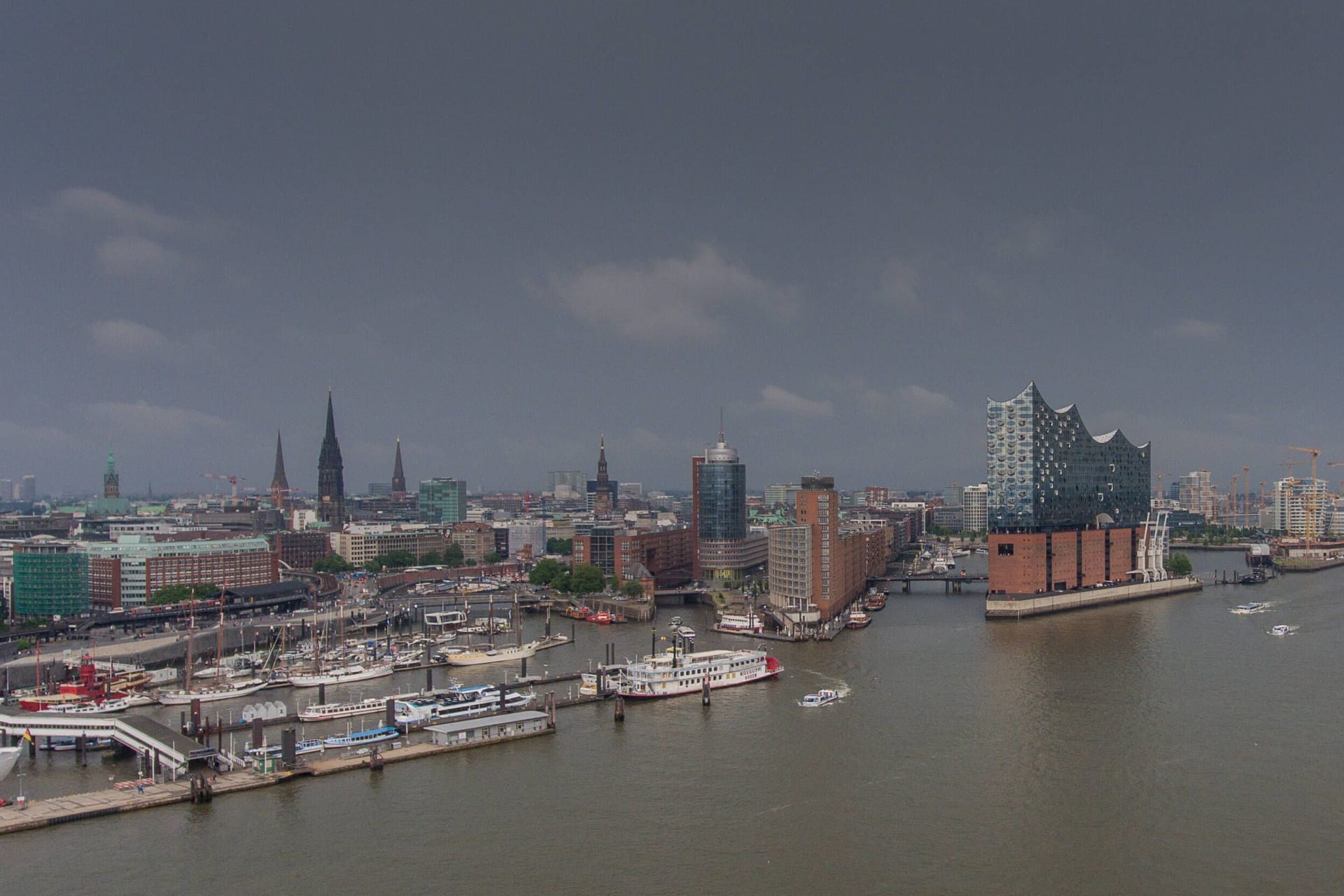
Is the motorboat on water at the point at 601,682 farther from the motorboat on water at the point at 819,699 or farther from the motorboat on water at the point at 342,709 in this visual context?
the motorboat on water at the point at 819,699

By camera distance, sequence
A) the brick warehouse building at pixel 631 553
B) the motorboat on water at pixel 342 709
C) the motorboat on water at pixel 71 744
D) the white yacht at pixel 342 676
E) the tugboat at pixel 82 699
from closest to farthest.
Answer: the motorboat on water at pixel 71 744 → the tugboat at pixel 82 699 → the motorboat on water at pixel 342 709 → the white yacht at pixel 342 676 → the brick warehouse building at pixel 631 553

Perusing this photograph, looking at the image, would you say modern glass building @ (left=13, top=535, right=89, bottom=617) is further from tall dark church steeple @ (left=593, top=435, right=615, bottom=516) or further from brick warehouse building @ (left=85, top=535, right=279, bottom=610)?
tall dark church steeple @ (left=593, top=435, right=615, bottom=516)

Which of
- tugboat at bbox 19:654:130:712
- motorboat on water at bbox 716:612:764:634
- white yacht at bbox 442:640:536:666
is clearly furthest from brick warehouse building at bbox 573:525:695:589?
tugboat at bbox 19:654:130:712

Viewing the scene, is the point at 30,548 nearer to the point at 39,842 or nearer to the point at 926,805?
the point at 39,842

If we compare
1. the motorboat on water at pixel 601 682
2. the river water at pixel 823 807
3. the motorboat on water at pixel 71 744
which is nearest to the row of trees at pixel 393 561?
the motorboat on water at pixel 601 682

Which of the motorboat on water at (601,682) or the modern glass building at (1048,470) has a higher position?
the modern glass building at (1048,470)

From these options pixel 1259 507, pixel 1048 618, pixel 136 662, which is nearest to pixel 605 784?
pixel 136 662
